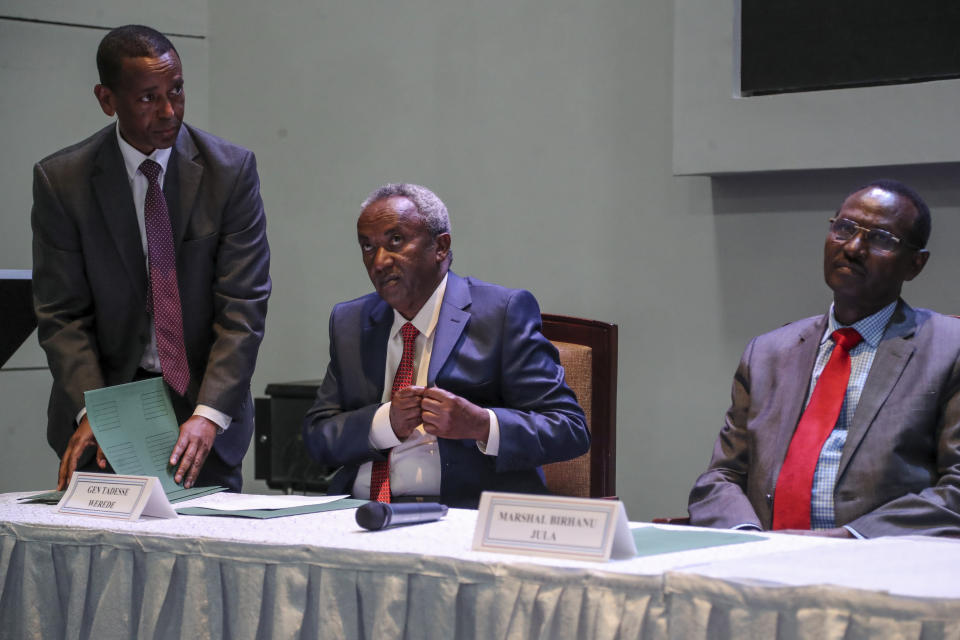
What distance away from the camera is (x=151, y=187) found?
2.29m

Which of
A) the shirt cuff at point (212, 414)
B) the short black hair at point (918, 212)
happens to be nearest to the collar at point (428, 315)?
the shirt cuff at point (212, 414)

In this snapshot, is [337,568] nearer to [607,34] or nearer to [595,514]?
[595,514]

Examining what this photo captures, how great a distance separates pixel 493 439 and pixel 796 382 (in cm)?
62

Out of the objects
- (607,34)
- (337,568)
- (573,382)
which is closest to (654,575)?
A: (337,568)

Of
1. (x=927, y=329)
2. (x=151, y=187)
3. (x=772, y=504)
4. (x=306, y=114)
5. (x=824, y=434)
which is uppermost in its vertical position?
(x=306, y=114)

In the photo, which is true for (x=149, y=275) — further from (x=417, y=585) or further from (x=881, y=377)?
(x=881, y=377)

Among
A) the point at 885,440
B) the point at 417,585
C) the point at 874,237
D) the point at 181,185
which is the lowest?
the point at 417,585

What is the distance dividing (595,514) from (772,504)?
876mm

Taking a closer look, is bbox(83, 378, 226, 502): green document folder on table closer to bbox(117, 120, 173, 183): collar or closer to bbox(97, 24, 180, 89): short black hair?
bbox(117, 120, 173, 183): collar

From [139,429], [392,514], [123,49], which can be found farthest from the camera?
[123,49]

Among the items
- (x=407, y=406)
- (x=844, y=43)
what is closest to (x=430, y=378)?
(x=407, y=406)

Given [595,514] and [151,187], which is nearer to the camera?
[595,514]

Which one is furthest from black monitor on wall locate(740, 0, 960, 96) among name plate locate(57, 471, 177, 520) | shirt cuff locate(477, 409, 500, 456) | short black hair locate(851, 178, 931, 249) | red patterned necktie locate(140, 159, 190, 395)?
name plate locate(57, 471, 177, 520)

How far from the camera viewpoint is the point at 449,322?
2.35 meters
